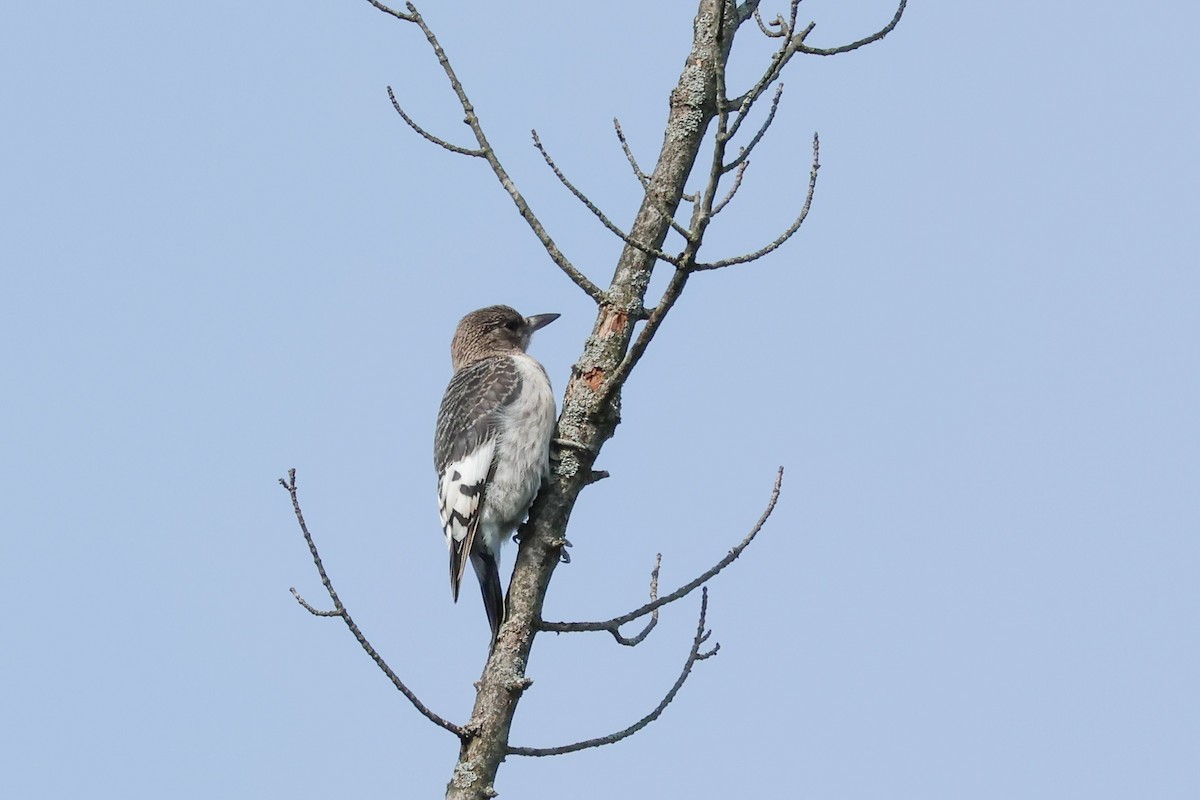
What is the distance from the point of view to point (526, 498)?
5.93m

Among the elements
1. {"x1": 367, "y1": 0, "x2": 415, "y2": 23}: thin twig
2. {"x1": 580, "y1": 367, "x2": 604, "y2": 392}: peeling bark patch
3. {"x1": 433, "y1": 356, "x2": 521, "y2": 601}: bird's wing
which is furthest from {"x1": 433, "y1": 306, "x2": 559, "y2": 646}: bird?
{"x1": 367, "y1": 0, "x2": 415, "y2": 23}: thin twig

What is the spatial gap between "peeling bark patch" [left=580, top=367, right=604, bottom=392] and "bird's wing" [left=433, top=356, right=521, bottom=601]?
1.07 meters

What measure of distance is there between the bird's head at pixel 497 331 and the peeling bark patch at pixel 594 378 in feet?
8.91

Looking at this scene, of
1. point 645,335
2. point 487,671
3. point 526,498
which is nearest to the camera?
point 645,335

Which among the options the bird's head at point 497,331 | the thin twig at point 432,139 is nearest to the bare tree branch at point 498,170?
the thin twig at point 432,139

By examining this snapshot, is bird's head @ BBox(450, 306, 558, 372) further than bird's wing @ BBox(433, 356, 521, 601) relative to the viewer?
Yes

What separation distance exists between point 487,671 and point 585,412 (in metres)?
1.06

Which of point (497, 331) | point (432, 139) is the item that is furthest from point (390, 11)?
point (497, 331)

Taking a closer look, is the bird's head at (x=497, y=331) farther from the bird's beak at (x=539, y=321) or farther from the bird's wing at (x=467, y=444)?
the bird's wing at (x=467, y=444)

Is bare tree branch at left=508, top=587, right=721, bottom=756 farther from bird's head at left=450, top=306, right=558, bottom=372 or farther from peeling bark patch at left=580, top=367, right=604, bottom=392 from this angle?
bird's head at left=450, top=306, right=558, bottom=372

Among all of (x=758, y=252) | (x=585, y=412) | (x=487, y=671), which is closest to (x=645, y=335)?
(x=758, y=252)

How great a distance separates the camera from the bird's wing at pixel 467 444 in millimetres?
6242

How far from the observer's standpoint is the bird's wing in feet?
20.5

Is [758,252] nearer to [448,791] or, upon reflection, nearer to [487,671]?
[487,671]
